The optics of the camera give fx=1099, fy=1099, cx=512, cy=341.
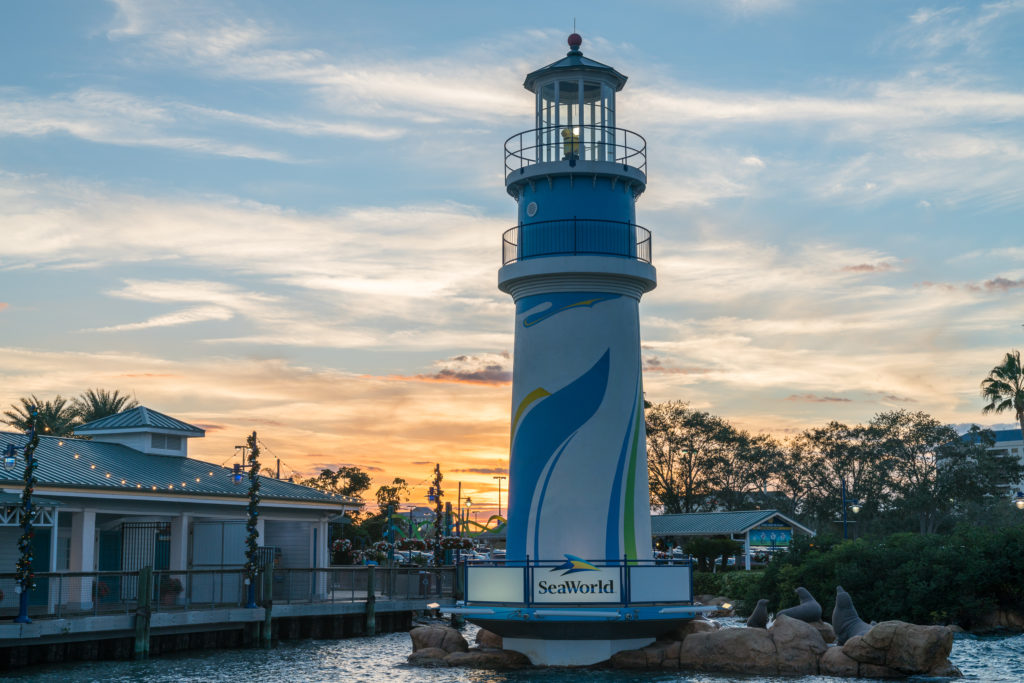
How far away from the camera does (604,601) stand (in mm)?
25859

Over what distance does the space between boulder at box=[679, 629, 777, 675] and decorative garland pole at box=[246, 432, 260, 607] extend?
1445 centimetres

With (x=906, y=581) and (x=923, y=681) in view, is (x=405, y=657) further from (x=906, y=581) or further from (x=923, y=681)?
(x=906, y=581)

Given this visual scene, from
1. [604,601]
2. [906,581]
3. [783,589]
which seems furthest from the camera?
[783,589]

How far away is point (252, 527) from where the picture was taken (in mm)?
35250

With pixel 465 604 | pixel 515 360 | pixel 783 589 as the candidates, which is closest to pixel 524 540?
pixel 465 604

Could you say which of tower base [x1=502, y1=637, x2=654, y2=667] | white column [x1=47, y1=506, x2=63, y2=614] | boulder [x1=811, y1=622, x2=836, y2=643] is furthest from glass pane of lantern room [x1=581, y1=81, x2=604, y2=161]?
white column [x1=47, y1=506, x2=63, y2=614]

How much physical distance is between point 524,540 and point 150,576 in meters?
10.5

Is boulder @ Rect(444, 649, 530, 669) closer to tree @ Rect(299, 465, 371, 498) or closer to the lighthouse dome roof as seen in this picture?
the lighthouse dome roof

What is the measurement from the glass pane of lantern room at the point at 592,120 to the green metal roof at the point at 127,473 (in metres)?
17.1

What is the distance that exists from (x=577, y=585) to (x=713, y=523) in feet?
151

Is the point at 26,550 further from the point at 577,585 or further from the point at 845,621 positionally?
the point at 845,621

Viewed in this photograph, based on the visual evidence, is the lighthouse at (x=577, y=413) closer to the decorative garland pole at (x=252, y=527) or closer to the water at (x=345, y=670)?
the water at (x=345, y=670)

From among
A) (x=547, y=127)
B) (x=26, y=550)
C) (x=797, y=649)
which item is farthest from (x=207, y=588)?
(x=797, y=649)

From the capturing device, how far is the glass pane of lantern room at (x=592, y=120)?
29.2 m
